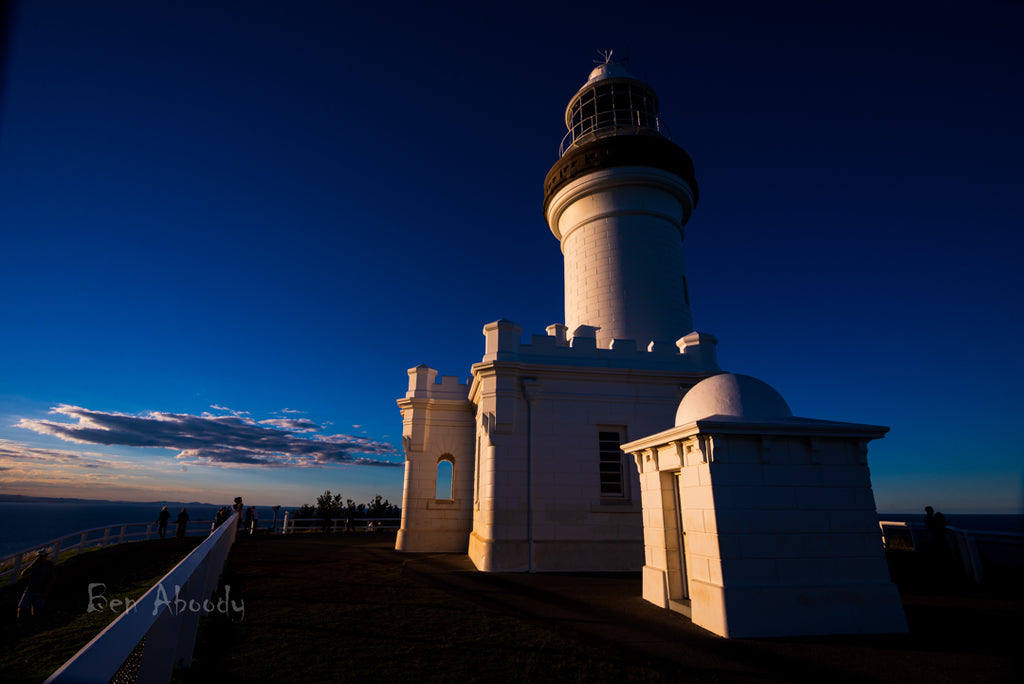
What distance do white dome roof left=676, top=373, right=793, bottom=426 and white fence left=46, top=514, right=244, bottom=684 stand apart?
702 cm

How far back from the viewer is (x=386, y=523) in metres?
26.1

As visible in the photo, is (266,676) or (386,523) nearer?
(266,676)

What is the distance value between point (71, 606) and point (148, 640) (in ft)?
35.0

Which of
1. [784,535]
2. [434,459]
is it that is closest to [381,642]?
[784,535]

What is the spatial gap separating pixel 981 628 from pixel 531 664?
6846mm

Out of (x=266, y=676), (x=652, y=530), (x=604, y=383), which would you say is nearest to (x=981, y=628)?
(x=652, y=530)

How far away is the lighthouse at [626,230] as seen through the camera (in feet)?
54.2

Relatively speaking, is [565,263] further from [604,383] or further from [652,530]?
[652,530]

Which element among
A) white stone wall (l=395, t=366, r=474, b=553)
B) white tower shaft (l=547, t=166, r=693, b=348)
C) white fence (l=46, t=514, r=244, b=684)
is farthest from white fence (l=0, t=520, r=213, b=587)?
white tower shaft (l=547, t=166, r=693, b=348)

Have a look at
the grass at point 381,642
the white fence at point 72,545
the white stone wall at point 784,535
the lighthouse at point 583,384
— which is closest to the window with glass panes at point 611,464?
the lighthouse at point 583,384

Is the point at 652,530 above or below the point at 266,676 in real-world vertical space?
above

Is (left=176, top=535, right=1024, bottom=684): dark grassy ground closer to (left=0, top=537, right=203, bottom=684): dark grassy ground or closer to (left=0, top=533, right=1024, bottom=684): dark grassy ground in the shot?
(left=0, top=533, right=1024, bottom=684): dark grassy ground

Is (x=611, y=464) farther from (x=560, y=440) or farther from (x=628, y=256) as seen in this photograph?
(x=628, y=256)

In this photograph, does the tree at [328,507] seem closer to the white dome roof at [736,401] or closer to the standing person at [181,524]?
the standing person at [181,524]
